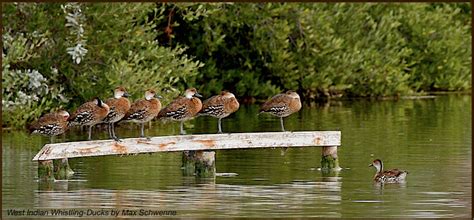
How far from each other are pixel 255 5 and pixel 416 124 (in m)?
9.15

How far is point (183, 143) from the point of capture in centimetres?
2059

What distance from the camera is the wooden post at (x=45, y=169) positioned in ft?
65.5

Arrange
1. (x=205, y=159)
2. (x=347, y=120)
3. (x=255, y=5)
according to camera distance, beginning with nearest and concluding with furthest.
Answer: (x=205, y=159) < (x=347, y=120) < (x=255, y=5)

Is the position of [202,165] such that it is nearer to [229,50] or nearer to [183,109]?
[183,109]

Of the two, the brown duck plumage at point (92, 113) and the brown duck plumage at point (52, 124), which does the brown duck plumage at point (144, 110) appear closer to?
the brown duck plumage at point (92, 113)

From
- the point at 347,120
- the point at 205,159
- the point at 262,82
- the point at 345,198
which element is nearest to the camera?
the point at 345,198

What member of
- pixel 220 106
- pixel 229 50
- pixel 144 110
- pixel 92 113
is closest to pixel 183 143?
pixel 144 110

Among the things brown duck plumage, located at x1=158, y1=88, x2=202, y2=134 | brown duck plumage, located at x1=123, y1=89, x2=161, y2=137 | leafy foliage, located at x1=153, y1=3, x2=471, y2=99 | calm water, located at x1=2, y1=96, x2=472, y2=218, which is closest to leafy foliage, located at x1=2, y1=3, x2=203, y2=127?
calm water, located at x1=2, y1=96, x2=472, y2=218

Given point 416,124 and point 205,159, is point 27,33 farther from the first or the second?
point 205,159

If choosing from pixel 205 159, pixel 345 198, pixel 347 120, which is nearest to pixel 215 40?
pixel 347 120

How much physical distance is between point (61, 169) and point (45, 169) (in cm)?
58

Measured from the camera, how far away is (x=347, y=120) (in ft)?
111

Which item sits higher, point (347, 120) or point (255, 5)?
point (255, 5)

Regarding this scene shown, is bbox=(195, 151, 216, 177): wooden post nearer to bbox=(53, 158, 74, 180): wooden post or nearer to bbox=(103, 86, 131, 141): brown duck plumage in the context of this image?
bbox=(103, 86, 131, 141): brown duck plumage
